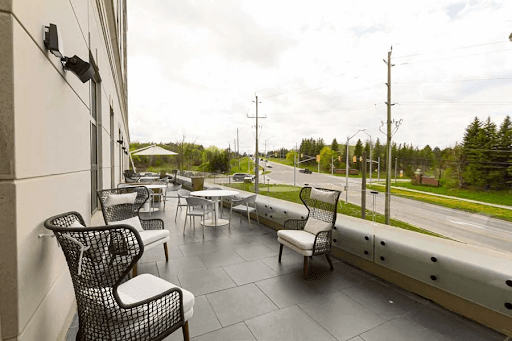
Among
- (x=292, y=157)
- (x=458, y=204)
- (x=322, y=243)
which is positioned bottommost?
(x=322, y=243)

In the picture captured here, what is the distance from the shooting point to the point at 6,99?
967 mm

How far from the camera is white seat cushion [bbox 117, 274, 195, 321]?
163cm

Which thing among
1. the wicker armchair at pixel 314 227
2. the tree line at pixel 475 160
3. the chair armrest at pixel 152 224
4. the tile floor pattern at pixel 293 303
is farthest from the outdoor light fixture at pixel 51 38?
the tree line at pixel 475 160

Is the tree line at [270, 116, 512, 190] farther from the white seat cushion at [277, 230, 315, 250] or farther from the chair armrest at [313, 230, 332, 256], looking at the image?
the white seat cushion at [277, 230, 315, 250]

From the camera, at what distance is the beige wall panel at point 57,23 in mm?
1116

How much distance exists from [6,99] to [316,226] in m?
3.27

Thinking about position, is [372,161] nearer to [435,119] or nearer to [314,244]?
[435,119]

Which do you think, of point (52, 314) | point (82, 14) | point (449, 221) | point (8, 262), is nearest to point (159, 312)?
point (52, 314)

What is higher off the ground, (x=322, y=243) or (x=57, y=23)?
(x=57, y=23)

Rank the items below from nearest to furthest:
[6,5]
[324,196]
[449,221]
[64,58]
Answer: [6,5] → [64,58] → [449,221] → [324,196]

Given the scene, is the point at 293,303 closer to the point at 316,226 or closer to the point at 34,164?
the point at 316,226

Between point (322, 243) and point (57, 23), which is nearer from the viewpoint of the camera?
point (57, 23)

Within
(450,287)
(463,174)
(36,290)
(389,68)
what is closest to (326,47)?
(389,68)

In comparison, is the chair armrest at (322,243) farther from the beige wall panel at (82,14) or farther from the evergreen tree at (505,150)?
the beige wall panel at (82,14)
